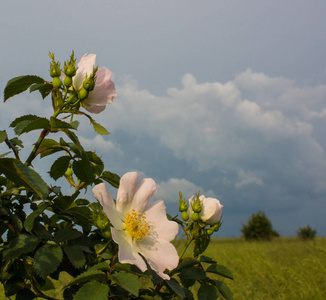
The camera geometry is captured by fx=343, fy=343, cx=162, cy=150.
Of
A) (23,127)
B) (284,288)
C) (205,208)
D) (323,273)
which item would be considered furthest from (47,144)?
(323,273)

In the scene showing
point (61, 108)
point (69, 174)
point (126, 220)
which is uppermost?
point (61, 108)

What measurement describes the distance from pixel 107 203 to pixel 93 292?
21 centimetres

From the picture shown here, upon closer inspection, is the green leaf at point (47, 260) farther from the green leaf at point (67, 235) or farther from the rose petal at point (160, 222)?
the rose petal at point (160, 222)

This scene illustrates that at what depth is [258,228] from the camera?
13.7 meters

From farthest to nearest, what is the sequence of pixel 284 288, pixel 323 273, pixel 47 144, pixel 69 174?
pixel 323 273, pixel 284 288, pixel 69 174, pixel 47 144

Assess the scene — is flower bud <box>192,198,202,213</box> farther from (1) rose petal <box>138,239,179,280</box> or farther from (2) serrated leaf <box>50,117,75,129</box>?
(2) serrated leaf <box>50,117,75,129</box>

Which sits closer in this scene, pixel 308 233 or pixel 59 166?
pixel 59 166

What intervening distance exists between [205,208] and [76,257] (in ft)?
1.50

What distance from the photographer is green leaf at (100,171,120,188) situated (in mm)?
1039

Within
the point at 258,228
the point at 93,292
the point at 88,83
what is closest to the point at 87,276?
the point at 93,292

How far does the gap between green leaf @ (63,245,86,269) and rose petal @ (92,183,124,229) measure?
4.3 inches

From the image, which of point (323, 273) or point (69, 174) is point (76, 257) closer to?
point (69, 174)

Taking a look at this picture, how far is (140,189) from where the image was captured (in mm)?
941

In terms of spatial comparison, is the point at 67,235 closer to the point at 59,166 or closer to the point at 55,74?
the point at 59,166
